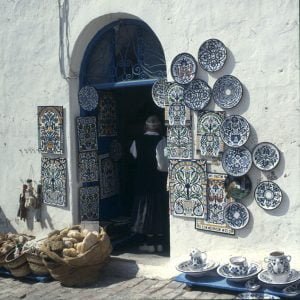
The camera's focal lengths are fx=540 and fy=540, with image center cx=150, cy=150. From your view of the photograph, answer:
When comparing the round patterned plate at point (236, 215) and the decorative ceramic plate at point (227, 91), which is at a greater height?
the decorative ceramic plate at point (227, 91)

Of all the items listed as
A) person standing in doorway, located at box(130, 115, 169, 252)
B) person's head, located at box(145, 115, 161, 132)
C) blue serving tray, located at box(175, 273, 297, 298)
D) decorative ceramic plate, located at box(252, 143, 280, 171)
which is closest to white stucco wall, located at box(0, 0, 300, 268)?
decorative ceramic plate, located at box(252, 143, 280, 171)

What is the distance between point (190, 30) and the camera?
17.5 ft

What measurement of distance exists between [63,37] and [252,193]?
291 centimetres

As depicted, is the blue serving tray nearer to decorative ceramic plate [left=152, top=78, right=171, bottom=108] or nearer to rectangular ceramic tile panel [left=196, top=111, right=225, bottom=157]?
rectangular ceramic tile panel [left=196, top=111, right=225, bottom=157]

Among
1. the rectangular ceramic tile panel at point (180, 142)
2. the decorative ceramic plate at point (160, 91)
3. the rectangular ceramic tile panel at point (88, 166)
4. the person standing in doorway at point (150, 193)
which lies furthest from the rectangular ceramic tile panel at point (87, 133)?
the rectangular ceramic tile panel at point (180, 142)

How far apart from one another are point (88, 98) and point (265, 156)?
236 cm

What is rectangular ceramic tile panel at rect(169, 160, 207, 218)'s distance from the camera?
17.7 feet

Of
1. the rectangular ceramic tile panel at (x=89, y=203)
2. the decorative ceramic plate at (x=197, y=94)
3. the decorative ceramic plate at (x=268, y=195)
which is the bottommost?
the rectangular ceramic tile panel at (x=89, y=203)

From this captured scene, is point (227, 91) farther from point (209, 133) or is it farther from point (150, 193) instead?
point (150, 193)

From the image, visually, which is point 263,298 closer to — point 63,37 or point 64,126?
point 64,126

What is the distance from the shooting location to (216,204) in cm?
531

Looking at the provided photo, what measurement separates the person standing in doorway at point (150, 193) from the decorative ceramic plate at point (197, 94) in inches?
38.9

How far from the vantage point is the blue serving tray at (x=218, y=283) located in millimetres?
4707

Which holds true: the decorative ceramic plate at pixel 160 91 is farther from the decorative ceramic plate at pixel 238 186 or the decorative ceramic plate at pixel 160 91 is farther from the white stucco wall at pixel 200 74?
the decorative ceramic plate at pixel 238 186
